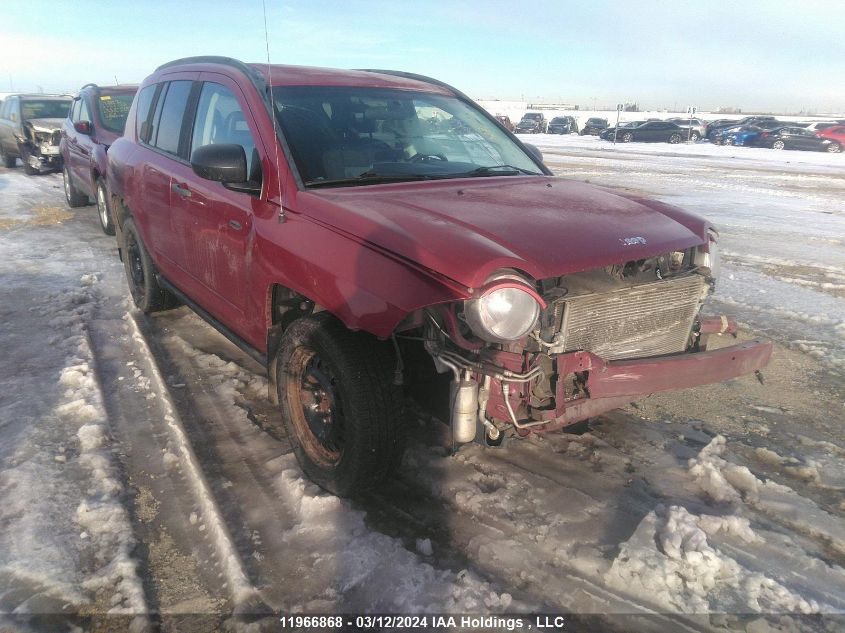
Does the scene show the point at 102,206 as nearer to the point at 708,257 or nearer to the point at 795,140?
the point at 708,257

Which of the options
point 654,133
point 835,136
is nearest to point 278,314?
point 835,136

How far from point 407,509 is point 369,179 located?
65.0 inches

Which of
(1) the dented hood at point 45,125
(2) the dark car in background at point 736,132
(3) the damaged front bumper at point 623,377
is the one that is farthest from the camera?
(2) the dark car in background at point 736,132

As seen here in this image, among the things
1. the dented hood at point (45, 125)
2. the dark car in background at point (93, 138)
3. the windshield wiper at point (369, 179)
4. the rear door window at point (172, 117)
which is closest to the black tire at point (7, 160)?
the dented hood at point (45, 125)

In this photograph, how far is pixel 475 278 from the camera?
2.25 meters

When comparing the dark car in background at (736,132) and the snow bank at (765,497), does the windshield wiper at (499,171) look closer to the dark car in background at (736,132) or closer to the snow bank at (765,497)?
the snow bank at (765,497)

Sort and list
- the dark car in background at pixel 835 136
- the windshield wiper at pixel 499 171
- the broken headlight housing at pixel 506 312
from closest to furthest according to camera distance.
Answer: the broken headlight housing at pixel 506 312 → the windshield wiper at pixel 499 171 → the dark car in background at pixel 835 136

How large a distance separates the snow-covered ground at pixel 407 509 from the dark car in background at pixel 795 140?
31.6m

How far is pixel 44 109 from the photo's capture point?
1487 centimetres

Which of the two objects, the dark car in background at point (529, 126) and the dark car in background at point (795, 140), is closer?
the dark car in background at point (795, 140)

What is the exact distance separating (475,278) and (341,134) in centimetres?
154

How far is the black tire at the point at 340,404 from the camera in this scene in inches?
105

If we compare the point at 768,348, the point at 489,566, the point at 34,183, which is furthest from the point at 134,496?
the point at 34,183

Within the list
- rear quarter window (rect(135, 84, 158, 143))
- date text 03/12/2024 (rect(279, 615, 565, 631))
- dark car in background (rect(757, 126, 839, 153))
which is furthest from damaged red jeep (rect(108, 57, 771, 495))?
dark car in background (rect(757, 126, 839, 153))
